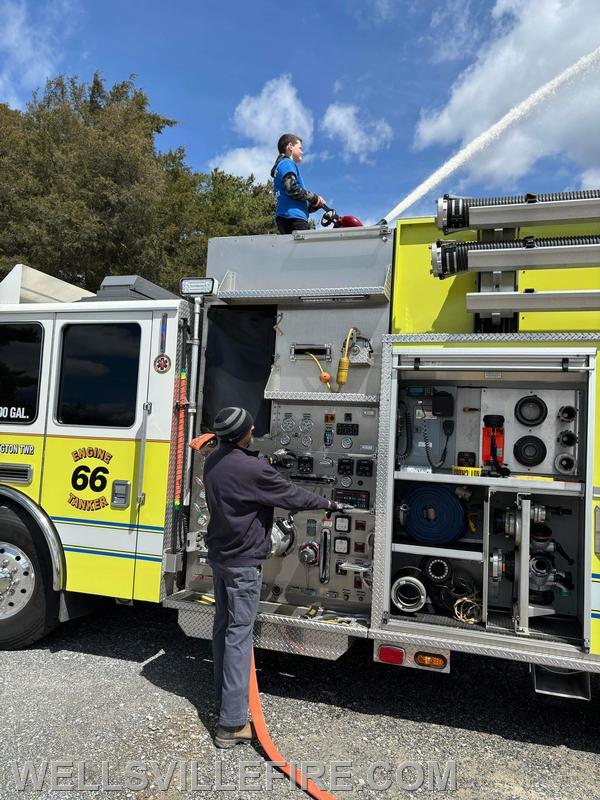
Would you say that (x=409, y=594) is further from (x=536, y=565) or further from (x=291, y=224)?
(x=291, y=224)

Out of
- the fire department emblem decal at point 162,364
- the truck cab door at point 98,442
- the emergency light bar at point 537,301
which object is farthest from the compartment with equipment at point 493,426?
the truck cab door at point 98,442

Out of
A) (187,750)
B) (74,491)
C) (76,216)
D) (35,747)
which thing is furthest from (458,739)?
(76,216)

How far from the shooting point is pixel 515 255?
369 cm

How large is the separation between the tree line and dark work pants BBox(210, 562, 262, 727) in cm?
1295

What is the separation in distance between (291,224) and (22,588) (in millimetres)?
3610

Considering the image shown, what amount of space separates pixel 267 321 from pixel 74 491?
1.95 meters

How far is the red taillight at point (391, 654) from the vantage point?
3719 mm

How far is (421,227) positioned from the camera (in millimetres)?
4289

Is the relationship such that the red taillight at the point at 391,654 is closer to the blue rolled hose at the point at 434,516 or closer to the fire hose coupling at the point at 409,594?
the fire hose coupling at the point at 409,594

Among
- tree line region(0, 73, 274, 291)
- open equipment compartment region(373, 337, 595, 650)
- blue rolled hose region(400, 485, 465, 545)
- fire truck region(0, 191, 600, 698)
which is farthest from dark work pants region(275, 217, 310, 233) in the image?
tree line region(0, 73, 274, 291)

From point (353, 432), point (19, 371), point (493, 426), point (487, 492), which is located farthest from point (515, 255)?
point (19, 371)

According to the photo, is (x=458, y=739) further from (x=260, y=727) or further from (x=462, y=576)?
(x=260, y=727)

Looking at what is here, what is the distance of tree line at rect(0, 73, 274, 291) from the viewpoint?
14805mm

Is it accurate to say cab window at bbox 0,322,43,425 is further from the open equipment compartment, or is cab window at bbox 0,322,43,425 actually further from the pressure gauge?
the open equipment compartment
